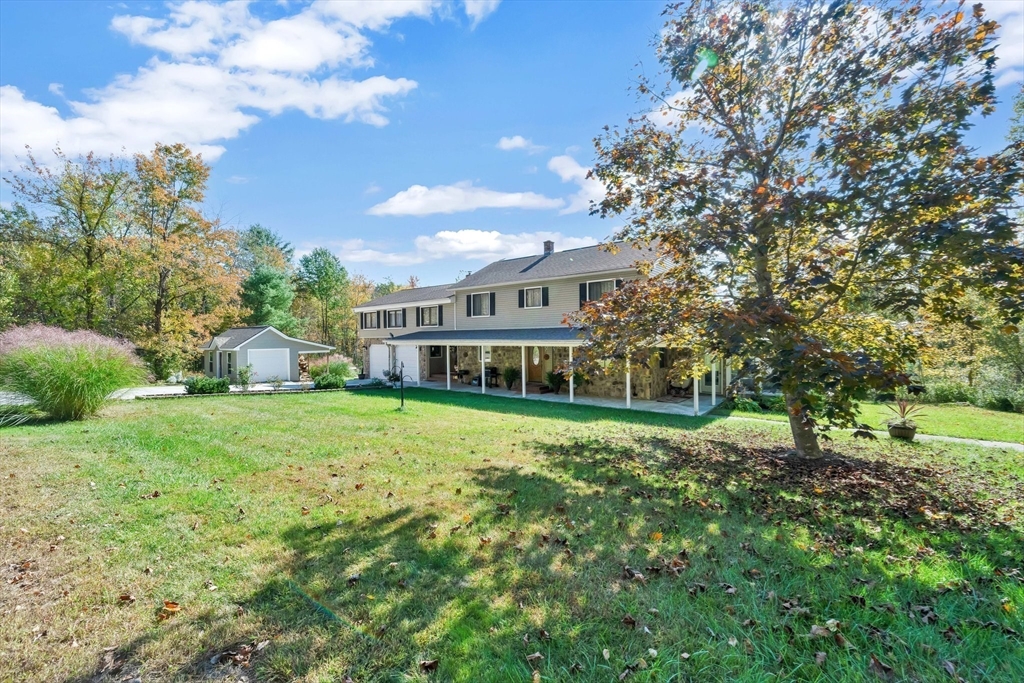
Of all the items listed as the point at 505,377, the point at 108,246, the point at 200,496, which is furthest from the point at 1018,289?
the point at 108,246

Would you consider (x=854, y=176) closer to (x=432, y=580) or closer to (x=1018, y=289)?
(x=1018, y=289)

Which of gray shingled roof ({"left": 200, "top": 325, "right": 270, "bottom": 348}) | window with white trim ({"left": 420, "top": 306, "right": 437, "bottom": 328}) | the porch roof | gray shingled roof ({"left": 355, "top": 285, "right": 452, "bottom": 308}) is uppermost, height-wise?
gray shingled roof ({"left": 355, "top": 285, "right": 452, "bottom": 308})

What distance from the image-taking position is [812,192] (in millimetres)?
5906

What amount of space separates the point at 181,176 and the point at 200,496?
2767 cm

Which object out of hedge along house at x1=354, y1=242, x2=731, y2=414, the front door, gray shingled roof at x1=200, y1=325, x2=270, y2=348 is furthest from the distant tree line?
the front door

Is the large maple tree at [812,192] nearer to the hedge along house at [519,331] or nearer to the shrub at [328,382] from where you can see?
the hedge along house at [519,331]

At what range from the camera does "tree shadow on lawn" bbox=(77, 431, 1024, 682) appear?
252 cm

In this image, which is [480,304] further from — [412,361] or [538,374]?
[412,361]

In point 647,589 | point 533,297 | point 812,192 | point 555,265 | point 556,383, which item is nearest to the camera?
point 647,589

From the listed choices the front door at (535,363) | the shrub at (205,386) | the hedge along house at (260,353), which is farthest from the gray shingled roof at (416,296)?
the shrub at (205,386)

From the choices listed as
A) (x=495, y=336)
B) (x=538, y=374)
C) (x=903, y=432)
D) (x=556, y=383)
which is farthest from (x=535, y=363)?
(x=903, y=432)

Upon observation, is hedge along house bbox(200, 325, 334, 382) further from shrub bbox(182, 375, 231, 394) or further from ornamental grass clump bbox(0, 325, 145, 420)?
ornamental grass clump bbox(0, 325, 145, 420)

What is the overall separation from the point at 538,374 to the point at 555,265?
5.31m

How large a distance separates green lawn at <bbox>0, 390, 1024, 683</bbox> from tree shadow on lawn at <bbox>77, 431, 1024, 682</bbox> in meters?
0.02
